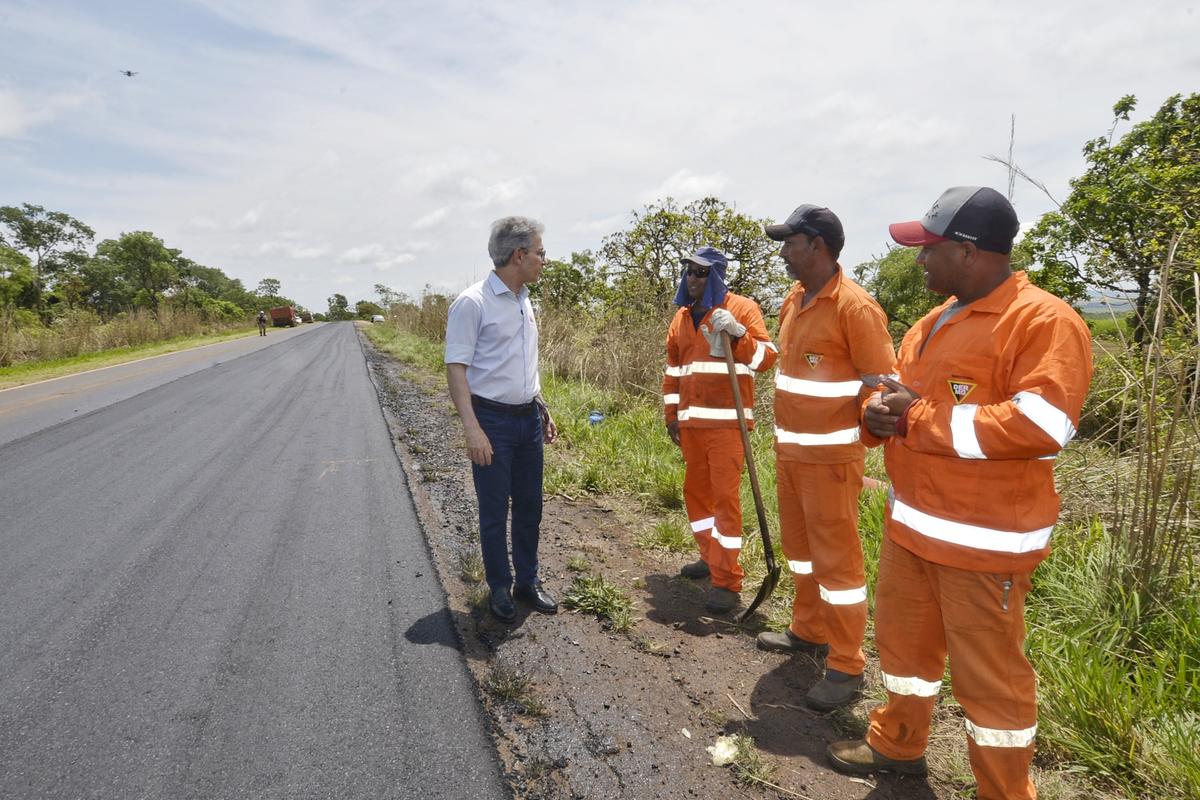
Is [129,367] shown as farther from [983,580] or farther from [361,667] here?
[983,580]

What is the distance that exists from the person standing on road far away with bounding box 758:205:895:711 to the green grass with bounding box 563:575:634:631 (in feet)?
3.43

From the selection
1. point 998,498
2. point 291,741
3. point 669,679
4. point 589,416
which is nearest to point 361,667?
point 291,741

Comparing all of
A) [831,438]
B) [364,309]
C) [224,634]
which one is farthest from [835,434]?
[364,309]

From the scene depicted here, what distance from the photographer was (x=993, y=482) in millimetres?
1945

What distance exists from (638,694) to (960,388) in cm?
184

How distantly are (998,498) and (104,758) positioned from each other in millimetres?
3171

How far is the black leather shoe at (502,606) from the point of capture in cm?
339

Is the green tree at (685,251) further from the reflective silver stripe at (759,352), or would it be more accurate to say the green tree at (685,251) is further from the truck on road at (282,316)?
the truck on road at (282,316)

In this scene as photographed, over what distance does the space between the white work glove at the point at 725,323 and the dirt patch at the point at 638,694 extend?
5.38ft

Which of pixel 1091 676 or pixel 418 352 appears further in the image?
pixel 418 352

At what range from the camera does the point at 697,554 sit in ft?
14.8

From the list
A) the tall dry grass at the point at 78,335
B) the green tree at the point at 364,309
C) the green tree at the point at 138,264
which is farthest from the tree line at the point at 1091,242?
the green tree at the point at 364,309

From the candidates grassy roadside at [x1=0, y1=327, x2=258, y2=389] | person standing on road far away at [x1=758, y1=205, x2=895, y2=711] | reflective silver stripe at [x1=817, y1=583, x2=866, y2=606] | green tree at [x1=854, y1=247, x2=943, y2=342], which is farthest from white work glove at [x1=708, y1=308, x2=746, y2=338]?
green tree at [x1=854, y1=247, x2=943, y2=342]

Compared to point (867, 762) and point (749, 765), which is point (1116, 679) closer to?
point (867, 762)
